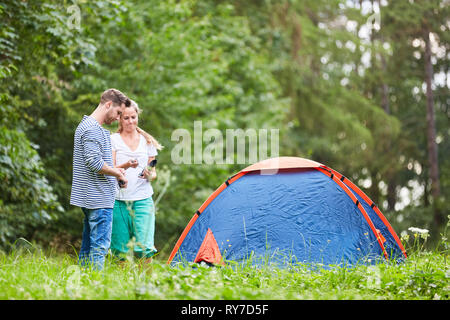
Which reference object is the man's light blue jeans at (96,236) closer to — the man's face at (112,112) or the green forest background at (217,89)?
the green forest background at (217,89)

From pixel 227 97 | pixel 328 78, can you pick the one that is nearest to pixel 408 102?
pixel 328 78

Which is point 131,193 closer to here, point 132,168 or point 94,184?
point 132,168

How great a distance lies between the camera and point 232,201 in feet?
14.9

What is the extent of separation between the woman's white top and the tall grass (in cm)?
63

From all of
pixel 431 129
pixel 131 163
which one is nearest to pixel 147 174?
pixel 131 163

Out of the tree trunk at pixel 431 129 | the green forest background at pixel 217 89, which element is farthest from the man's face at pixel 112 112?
the tree trunk at pixel 431 129

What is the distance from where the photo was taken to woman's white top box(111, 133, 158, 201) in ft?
12.8

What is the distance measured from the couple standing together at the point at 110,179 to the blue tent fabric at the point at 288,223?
0.57 m

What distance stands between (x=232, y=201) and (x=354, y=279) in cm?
160

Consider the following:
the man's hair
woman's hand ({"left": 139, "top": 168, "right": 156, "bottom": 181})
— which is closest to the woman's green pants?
woman's hand ({"left": 139, "top": 168, "right": 156, "bottom": 181})

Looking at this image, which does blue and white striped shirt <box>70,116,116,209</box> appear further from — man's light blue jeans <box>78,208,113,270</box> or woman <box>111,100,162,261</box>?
woman <box>111,100,162,261</box>

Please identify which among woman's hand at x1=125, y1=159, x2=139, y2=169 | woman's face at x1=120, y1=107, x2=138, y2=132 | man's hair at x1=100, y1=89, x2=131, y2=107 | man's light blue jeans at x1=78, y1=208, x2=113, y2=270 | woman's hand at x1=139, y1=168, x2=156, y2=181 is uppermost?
man's hair at x1=100, y1=89, x2=131, y2=107

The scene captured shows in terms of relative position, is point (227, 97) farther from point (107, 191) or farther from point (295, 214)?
point (107, 191)
